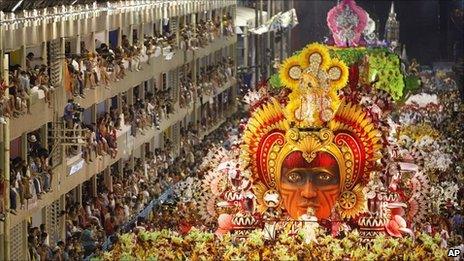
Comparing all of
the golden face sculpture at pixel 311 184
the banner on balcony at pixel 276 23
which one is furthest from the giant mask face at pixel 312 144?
the banner on balcony at pixel 276 23

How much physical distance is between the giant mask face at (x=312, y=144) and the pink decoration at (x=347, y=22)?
33.9m

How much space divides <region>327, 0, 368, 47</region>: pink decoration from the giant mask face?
33.9m

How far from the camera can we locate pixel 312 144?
1732 inches

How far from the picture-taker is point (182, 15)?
75.6 m

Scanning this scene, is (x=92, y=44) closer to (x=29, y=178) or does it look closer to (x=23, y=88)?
(x=23, y=88)

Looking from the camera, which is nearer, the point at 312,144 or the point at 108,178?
the point at 312,144

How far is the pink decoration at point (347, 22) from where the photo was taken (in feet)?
259

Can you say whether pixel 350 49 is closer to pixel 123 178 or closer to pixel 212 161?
pixel 123 178

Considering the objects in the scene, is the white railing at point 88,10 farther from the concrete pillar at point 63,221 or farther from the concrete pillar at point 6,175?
the concrete pillar at point 63,221

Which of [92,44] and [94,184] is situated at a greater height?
[92,44]

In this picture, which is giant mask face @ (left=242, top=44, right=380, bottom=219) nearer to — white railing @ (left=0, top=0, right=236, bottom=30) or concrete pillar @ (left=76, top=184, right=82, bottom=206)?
white railing @ (left=0, top=0, right=236, bottom=30)

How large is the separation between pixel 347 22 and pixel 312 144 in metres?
36.0

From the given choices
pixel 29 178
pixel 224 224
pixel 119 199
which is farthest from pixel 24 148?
pixel 119 199

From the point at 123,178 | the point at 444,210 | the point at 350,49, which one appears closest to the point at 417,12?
the point at 350,49
